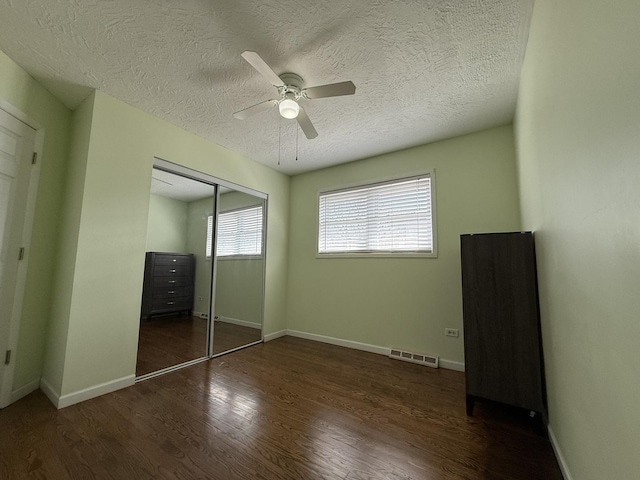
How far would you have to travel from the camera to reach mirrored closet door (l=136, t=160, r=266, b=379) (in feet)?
9.38

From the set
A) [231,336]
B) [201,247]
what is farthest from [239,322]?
[201,247]

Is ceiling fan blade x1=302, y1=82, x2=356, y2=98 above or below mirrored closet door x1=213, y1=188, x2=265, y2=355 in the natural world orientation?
above

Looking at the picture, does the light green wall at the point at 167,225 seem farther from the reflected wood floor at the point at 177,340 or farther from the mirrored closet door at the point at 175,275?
the reflected wood floor at the point at 177,340

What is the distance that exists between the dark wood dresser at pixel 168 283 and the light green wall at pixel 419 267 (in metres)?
1.65

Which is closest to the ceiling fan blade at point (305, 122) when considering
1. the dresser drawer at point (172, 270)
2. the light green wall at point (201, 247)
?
the light green wall at point (201, 247)

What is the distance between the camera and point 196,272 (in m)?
3.34

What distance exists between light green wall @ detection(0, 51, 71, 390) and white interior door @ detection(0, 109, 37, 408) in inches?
→ 3.4

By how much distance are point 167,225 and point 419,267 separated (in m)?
3.05

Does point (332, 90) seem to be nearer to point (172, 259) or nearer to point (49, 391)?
point (172, 259)

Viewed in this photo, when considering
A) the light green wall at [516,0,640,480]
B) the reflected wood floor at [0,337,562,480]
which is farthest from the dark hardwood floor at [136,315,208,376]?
the light green wall at [516,0,640,480]

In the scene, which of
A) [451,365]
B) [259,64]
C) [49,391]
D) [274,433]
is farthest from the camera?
[451,365]

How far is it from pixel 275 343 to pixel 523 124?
3770 mm

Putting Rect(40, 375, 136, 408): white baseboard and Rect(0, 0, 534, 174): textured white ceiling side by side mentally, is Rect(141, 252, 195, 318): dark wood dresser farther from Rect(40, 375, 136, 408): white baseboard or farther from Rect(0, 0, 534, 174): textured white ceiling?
Rect(0, 0, 534, 174): textured white ceiling

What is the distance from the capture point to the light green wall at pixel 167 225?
2.79m
